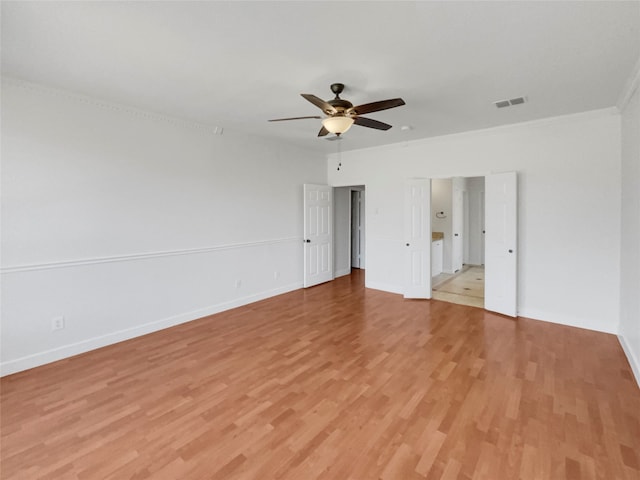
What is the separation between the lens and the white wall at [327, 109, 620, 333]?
3.74 m

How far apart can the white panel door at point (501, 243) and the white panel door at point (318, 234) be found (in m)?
2.96

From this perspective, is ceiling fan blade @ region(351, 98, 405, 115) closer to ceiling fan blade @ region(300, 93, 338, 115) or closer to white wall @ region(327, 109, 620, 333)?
ceiling fan blade @ region(300, 93, 338, 115)

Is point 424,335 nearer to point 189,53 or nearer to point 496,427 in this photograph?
point 496,427

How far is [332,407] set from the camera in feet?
7.77

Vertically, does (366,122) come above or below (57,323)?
above

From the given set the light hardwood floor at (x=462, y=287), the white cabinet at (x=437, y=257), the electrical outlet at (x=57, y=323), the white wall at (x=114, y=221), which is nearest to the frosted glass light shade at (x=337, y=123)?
the white wall at (x=114, y=221)

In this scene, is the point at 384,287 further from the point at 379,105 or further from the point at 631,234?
the point at 379,105

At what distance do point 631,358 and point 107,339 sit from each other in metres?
5.46

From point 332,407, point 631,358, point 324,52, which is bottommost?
point 332,407

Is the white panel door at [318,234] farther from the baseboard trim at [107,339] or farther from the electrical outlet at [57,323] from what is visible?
the electrical outlet at [57,323]

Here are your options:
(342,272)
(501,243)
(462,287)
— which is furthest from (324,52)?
(342,272)

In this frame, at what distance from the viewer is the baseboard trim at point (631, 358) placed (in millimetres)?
2703

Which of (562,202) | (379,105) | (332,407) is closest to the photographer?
(332,407)

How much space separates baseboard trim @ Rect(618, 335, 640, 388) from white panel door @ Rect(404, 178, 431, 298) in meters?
2.38
